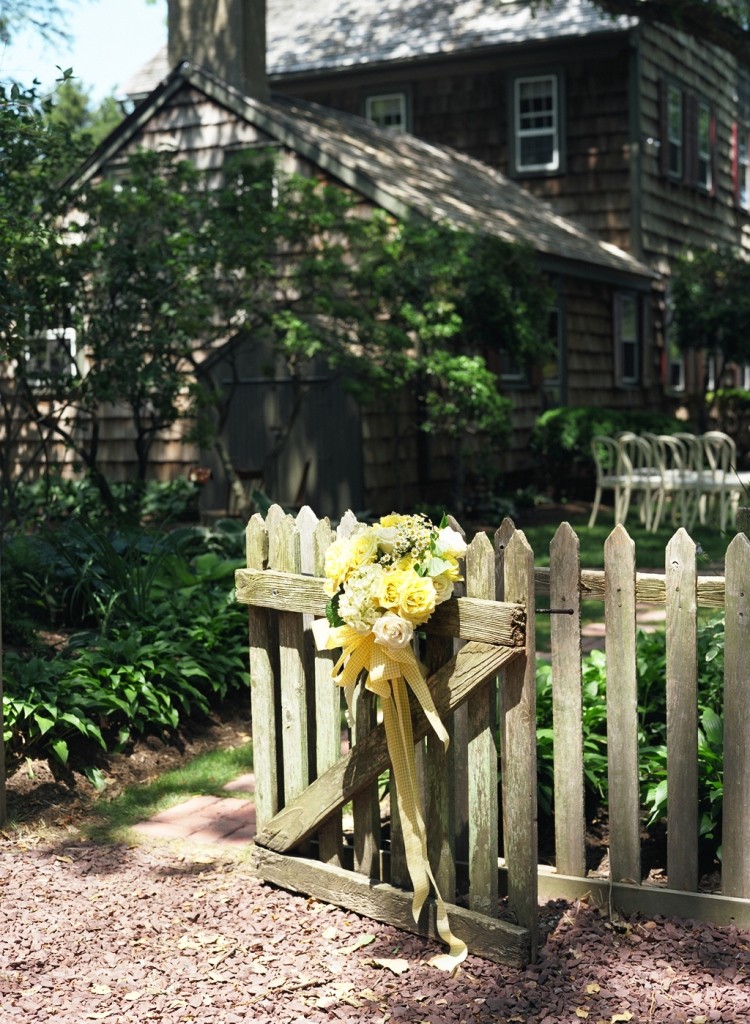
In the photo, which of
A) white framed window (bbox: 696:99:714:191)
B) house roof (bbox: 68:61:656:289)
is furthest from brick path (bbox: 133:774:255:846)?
white framed window (bbox: 696:99:714:191)

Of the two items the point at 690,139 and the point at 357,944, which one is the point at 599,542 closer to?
the point at 357,944

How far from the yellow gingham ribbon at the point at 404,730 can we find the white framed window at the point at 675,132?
1934 cm

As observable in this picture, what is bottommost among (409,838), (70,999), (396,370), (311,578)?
(70,999)

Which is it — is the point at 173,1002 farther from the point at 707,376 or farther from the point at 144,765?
the point at 707,376

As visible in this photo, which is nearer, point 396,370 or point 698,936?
point 698,936

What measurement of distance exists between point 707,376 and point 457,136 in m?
6.58

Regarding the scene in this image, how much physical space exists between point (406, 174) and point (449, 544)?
13.6m

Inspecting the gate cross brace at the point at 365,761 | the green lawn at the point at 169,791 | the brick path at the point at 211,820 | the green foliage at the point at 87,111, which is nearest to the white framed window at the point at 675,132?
the green lawn at the point at 169,791

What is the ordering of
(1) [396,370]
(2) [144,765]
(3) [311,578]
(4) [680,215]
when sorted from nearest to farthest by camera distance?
(3) [311,578] < (2) [144,765] < (1) [396,370] < (4) [680,215]

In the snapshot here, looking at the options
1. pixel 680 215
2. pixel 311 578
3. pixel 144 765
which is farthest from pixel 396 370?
pixel 680 215

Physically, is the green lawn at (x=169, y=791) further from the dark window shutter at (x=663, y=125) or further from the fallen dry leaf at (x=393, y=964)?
the dark window shutter at (x=663, y=125)

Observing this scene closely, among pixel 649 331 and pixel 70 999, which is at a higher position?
pixel 649 331

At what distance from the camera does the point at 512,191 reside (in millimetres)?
20188

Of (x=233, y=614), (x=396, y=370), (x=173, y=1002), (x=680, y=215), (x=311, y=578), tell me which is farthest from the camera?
(x=680, y=215)
